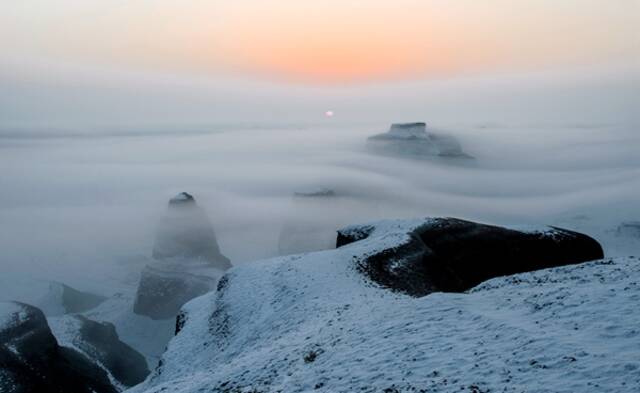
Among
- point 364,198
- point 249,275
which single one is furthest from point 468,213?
point 249,275

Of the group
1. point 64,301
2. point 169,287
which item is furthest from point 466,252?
point 64,301

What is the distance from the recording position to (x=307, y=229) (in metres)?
135

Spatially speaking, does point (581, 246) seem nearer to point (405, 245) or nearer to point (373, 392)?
point (405, 245)

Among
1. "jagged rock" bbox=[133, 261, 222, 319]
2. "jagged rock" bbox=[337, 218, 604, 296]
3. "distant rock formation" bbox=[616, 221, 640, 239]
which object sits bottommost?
"jagged rock" bbox=[133, 261, 222, 319]

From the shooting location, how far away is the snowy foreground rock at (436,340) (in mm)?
12484

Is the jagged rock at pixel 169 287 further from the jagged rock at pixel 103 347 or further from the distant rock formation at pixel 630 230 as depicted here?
the distant rock formation at pixel 630 230

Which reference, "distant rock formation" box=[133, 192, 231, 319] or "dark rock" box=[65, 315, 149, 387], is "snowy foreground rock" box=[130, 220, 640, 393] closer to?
"dark rock" box=[65, 315, 149, 387]

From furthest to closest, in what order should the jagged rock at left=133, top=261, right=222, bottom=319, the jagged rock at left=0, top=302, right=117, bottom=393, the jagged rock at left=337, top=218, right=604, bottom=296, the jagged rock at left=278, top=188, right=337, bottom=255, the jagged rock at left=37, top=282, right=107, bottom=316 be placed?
the jagged rock at left=278, top=188, right=337, bottom=255 < the jagged rock at left=37, top=282, right=107, bottom=316 < the jagged rock at left=133, top=261, right=222, bottom=319 < the jagged rock at left=0, top=302, right=117, bottom=393 < the jagged rock at left=337, top=218, right=604, bottom=296

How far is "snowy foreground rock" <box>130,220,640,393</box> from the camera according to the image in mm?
12484

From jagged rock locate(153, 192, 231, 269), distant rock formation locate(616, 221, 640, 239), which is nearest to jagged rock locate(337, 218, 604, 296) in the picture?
jagged rock locate(153, 192, 231, 269)

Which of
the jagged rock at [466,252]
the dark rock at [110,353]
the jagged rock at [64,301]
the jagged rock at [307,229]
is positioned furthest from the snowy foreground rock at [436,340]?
the jagged rock at [307,229]

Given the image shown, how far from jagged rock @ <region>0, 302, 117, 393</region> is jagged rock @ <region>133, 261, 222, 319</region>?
124 feet

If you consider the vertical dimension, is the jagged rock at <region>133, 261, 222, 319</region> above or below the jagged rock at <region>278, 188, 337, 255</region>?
below

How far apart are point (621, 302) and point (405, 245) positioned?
69.7ft
